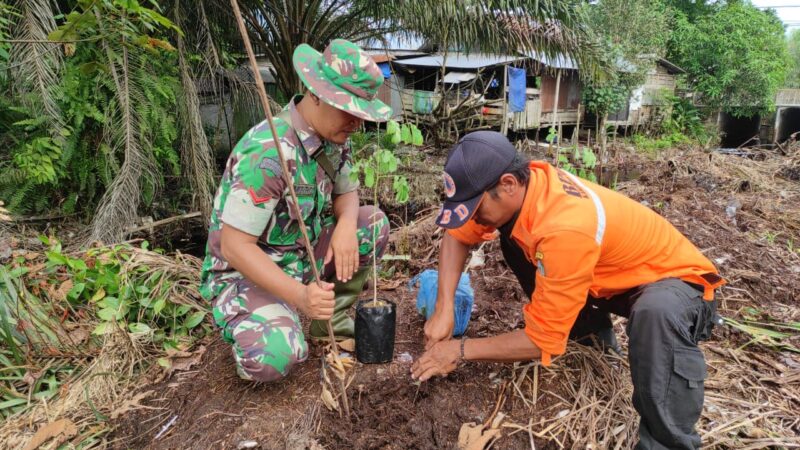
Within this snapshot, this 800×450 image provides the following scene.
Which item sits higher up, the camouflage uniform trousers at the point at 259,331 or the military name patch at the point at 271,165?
the military name patch at the point at 271,165

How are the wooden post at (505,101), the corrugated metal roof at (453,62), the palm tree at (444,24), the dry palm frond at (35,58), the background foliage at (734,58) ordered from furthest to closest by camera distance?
the background foliage at (734,58) < the corrugated metal roof at (453,62) < the wooden post at (505,101) < the palm tree at (444,24) < the dry palm frond at (35,58)

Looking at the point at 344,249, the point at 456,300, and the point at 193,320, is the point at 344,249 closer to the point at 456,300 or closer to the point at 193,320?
the point at 456,300

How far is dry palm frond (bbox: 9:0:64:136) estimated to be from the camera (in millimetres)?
3799

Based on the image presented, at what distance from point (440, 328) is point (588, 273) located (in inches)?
27.5

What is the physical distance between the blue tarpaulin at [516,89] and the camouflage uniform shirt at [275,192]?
14190mm

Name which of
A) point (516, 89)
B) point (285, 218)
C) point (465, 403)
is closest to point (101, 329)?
point (285, 218)

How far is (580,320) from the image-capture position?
2252 millimetres

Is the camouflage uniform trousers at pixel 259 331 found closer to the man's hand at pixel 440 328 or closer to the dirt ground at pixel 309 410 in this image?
the dirt ground at pixel 309 410

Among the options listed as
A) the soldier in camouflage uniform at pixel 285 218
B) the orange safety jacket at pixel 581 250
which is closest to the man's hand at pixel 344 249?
the soldier in camouflage uniform at pixel 285 218

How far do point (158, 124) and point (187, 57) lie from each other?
1.23 m

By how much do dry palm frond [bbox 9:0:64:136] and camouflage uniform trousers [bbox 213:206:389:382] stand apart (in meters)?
3.20

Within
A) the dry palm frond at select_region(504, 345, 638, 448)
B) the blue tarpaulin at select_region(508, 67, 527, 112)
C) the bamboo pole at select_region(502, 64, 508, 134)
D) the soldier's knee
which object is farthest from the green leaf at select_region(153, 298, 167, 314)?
the blue tarpaulin at select_region(508, 67, 527, 112)

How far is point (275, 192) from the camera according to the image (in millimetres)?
1936

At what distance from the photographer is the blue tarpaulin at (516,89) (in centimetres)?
1536
